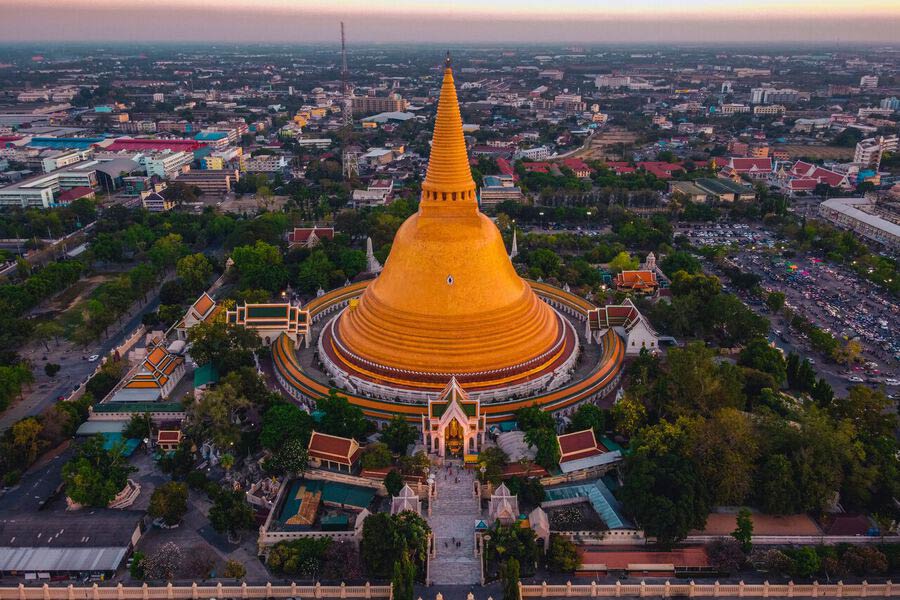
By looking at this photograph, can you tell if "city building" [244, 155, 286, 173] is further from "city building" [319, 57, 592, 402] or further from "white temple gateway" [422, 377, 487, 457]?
"white temple gateway" [422, 377, 487, 457]

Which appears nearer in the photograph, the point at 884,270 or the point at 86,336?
the point at 86,336

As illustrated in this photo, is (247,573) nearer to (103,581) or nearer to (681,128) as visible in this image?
(103,581)

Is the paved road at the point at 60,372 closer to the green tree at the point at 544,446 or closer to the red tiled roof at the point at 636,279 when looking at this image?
the green tree at the point at 544,446

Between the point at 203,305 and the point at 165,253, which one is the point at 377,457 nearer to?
the point at 203,305

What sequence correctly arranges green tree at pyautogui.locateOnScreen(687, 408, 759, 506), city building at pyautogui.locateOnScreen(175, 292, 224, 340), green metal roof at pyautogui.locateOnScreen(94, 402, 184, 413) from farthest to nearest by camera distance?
city building at pyautogui.locateOnScreen(175, 292, 224, 340) < green metal roof at pyautogui.locateOnScreen(94, 402, 184, 413) < green tree at pyautogui.locateOnScreen(687, 408, 759, 506)

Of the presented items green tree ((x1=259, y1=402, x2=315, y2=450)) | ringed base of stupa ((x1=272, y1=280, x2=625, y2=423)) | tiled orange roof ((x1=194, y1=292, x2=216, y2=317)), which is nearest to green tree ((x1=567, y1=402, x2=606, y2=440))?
ringed base of stupa ((x1=272, y1=280, x2=625, y2=423))

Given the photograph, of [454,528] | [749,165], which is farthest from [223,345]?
[749,165]

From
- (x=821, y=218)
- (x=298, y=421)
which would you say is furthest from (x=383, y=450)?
(x=821, y=218)
